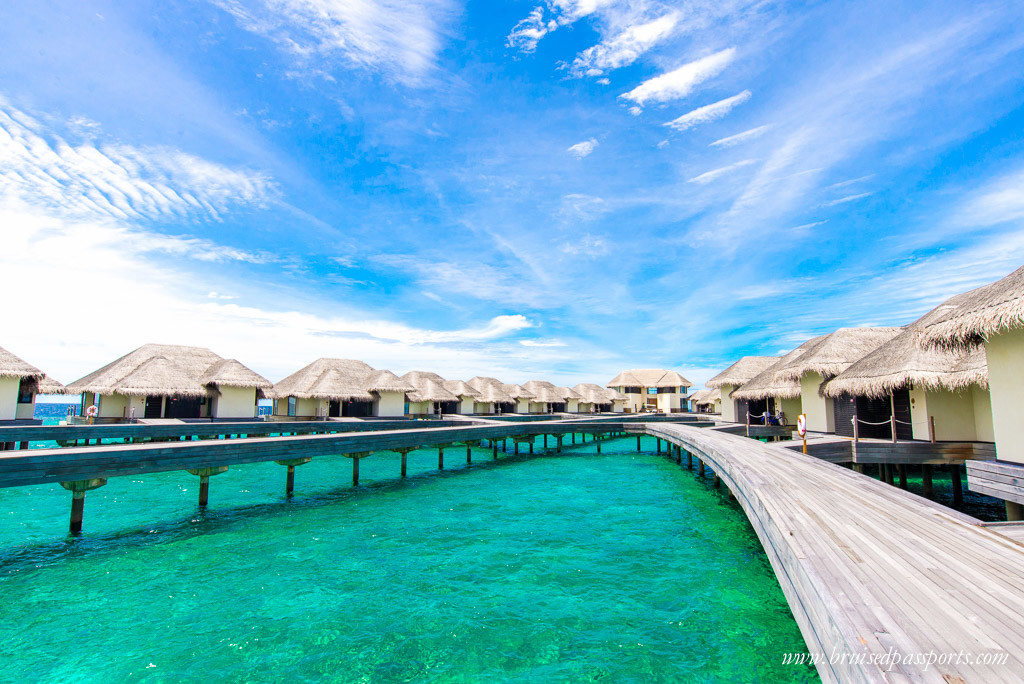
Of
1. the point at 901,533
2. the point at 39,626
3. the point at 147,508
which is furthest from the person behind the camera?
the point at 147,508

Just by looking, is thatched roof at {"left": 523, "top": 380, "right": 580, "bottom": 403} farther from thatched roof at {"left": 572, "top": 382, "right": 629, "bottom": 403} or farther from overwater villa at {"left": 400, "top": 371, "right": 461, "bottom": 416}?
overwater villa at {"left": 400, "top": 371, "right": 461, "bottom": 416}

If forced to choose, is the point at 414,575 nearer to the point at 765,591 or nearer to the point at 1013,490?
the point at 765,591

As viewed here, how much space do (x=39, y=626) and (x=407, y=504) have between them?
7.56m

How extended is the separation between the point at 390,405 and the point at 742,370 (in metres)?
22.9

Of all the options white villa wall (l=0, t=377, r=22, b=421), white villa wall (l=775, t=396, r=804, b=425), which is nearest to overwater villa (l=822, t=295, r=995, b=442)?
white villa wall (l=775, t=396, r=804, b=425)

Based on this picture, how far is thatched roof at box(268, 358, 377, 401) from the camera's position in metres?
28.7

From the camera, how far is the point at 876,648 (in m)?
2.68

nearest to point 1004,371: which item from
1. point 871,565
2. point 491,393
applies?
point 871,565

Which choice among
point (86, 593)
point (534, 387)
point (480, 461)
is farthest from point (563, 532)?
point (534, 387)

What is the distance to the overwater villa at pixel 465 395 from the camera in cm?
3988

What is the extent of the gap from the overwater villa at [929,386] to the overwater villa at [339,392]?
25906 mm

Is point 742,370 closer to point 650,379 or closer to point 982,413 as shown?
point 982,413

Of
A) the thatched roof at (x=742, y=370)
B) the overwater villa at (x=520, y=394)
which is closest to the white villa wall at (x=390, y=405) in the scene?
the overwater villa at (x=520, y=394)

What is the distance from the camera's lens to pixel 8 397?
18.2 meters
